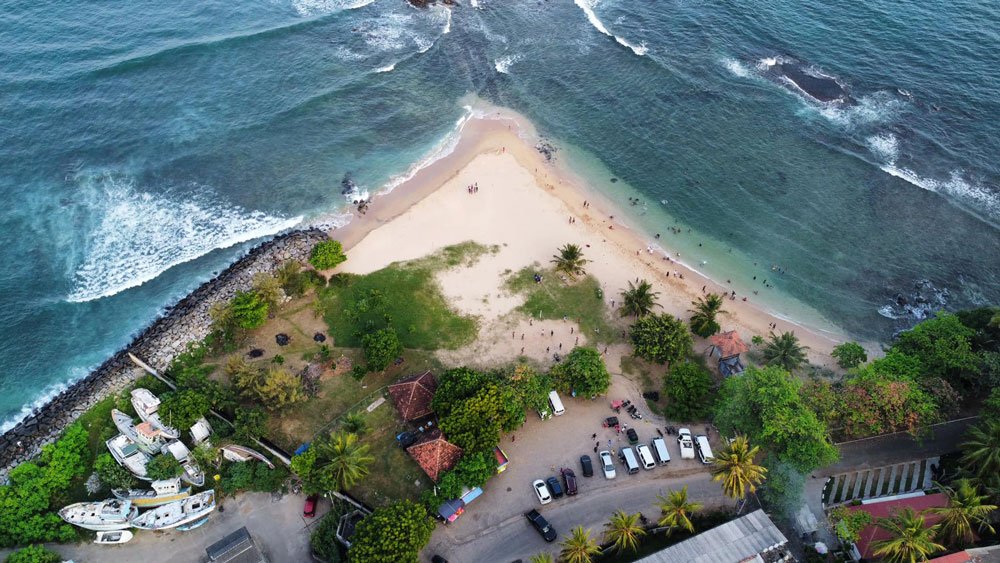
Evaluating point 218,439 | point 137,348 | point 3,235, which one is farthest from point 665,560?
point 3,235

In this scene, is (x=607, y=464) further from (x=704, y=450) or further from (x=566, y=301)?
(x=566, y=301)

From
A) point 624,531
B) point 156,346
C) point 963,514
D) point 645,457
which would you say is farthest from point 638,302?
point 156,346

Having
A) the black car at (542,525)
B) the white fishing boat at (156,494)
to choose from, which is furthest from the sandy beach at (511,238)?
the white fishing boat at (156,494)

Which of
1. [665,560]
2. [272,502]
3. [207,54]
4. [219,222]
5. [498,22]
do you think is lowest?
[272,502]

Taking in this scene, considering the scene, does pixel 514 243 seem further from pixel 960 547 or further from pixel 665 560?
pixel 960 547

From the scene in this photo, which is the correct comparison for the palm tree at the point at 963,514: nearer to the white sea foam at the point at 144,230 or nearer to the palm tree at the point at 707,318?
the palm tree at the point at 707,318
